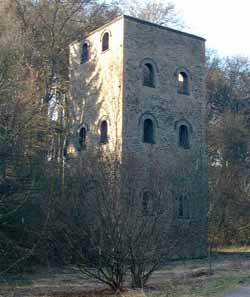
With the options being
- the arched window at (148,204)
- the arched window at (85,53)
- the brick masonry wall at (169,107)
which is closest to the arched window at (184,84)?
the brick masonry wall at (169,107)

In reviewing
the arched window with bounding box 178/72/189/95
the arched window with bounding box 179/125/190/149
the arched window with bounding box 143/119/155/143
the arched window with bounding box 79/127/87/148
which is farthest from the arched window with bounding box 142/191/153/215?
the arched window with bounding box 178/72/189/95

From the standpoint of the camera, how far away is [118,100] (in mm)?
21250

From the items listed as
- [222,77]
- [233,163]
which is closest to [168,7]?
[222,77]

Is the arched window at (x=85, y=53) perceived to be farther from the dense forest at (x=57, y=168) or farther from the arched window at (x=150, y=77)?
the arched window at (x=150, y=77)

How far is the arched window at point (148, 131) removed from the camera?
2172 centimetres

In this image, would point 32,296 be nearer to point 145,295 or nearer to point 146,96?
point 145,295

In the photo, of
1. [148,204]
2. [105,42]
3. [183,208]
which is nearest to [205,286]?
[148,204]

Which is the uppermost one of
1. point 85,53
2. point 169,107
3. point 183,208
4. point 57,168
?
point 85,53

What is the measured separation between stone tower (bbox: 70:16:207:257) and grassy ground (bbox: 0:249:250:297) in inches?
122

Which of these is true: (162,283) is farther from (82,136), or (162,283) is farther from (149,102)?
(82,136)

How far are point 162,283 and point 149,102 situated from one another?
9.27 metres

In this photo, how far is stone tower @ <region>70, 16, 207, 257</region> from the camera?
68.7 ft

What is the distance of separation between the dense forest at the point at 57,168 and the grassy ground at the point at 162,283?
20.5 inches

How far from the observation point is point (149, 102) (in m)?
21.7
